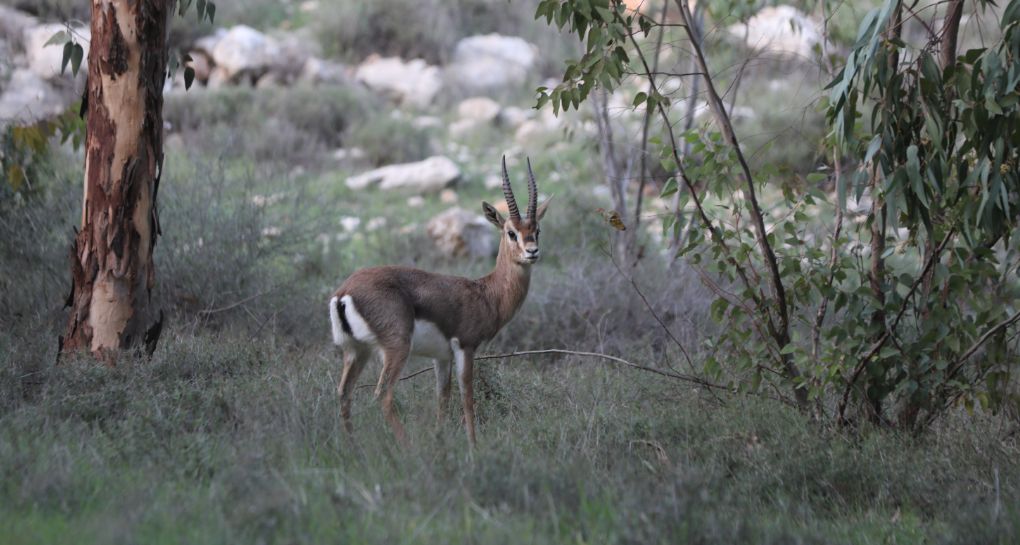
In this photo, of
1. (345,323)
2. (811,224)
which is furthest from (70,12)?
(345,323)

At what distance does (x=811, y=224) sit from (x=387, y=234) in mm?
5025

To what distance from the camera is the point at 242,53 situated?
2150 centimetres

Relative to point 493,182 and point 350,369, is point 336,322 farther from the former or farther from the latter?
point 493,182

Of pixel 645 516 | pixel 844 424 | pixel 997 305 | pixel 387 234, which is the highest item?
pixel 997 305

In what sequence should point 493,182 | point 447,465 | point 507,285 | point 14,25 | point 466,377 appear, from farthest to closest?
point 14,25 → point 493,182 → point 507,285 → point 466,377 → point 447,465

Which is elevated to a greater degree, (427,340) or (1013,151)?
(1013,151)

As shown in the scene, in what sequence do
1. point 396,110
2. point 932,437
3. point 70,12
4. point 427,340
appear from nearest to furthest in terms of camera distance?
point 932,437, point 427,340, point 396,110, point 70,12

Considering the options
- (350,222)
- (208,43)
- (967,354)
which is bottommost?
(350,222)

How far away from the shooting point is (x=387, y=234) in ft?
45.4

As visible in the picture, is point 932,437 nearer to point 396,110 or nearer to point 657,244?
point 657,244

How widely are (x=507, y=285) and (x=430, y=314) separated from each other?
2.36 feet

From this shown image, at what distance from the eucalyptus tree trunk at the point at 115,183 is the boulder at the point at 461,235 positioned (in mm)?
6523

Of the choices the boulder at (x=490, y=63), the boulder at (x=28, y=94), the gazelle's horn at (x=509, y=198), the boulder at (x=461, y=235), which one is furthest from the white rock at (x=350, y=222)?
the boulder at (x=490, y=63)

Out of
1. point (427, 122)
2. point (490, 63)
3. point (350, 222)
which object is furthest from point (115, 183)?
point (490, 63)
